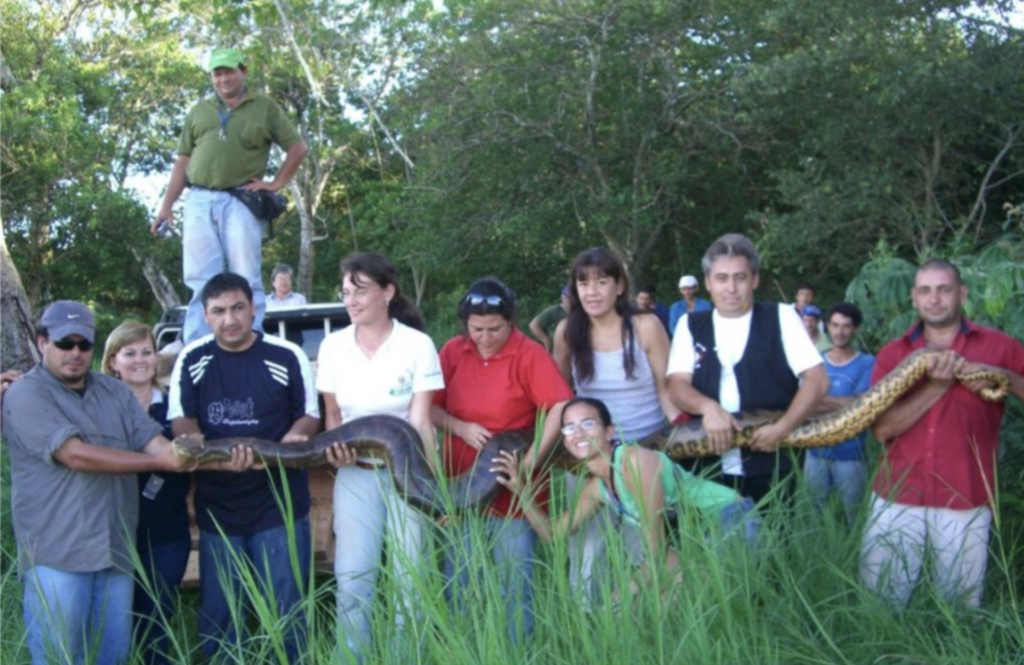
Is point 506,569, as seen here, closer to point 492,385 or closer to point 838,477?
point 492,385

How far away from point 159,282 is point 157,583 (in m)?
26.5

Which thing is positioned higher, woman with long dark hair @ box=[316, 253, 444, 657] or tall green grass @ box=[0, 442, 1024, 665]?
woman with long dark hair @ box=[316, 253, 444, 657]

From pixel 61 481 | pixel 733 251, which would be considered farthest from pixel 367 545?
pixel 733 251

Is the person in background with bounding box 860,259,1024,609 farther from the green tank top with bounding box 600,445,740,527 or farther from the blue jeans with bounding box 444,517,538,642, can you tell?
the blue jeans with bounding box 444,517,538,642

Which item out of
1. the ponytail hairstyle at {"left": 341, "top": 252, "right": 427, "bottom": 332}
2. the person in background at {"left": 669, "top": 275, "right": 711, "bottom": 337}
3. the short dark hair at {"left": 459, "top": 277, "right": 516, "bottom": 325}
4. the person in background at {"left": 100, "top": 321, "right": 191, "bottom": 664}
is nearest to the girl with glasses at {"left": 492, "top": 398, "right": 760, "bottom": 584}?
the short dark hair at {"left": 459, "top": 277, "right": 516, "bottom": 325}

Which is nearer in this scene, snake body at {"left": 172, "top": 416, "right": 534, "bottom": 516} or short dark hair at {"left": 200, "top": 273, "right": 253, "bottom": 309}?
snake body at {"left": 172, "top": 416, "right": 534, "bottom": 516}

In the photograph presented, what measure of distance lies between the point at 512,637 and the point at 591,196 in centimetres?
1840

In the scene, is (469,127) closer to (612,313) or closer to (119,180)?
(119,180)

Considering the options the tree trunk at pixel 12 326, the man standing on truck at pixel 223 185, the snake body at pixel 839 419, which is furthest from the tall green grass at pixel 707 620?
the tree trunk at pixel 12 326

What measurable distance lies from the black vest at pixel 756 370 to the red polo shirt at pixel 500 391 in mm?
661

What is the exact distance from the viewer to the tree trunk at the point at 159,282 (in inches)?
1166

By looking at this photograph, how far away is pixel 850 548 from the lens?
15.9ft

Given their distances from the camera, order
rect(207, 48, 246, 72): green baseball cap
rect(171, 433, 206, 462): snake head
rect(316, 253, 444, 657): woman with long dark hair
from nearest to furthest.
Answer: rect(171, 433, 206, 462): snake head
rect(316, 253, 444, 657): woman with long dark hair
rect(207, 48, 246, 72): green baseball cap

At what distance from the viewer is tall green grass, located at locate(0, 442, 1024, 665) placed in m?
3.77
